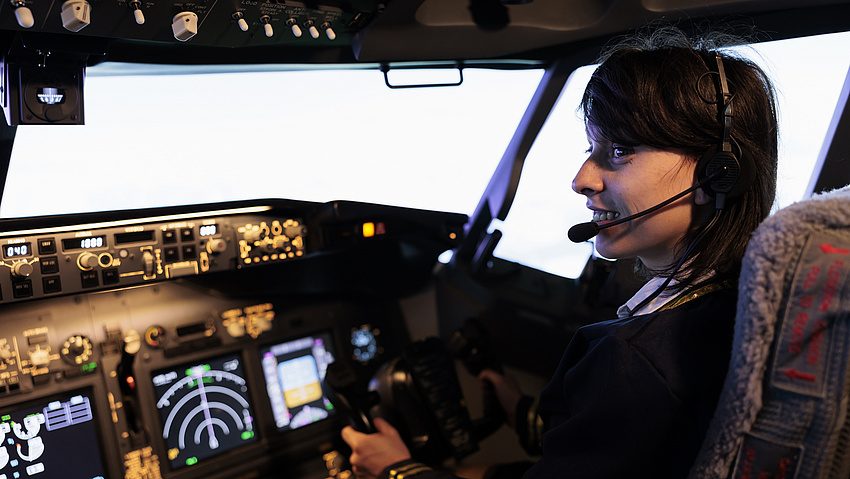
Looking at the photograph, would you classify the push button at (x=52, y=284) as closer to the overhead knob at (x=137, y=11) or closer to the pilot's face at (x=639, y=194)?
the overhead knob at (x=137, y=11)

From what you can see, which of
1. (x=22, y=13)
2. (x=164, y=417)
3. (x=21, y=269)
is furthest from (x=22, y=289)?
(x=22, y=13)

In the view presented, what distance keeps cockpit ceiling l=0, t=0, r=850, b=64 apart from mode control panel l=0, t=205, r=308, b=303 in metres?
0.47

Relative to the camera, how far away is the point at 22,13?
116 centimetres

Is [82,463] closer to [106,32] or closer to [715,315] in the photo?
[106,32]

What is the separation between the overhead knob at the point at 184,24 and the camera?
1.33m

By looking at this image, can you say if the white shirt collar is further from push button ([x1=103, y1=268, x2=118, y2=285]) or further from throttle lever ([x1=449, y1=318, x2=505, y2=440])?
push button ([x1=103, y1=268, x2=118, y2=285])

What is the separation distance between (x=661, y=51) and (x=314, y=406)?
1591mm

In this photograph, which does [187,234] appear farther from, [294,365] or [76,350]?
[294,365]

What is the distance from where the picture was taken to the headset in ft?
3.04

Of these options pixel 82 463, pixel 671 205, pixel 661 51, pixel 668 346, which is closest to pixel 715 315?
pixel 668 346

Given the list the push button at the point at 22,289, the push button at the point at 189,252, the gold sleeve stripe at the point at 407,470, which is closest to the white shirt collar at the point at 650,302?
the gold sleeve stripe at the point at 407,470

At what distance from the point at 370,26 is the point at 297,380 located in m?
1.17

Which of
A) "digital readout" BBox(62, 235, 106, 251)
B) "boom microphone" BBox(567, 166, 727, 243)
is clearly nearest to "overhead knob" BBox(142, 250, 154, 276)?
"digital readout" BBox(62, 235, 106, 251)

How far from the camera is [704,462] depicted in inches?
31.2
